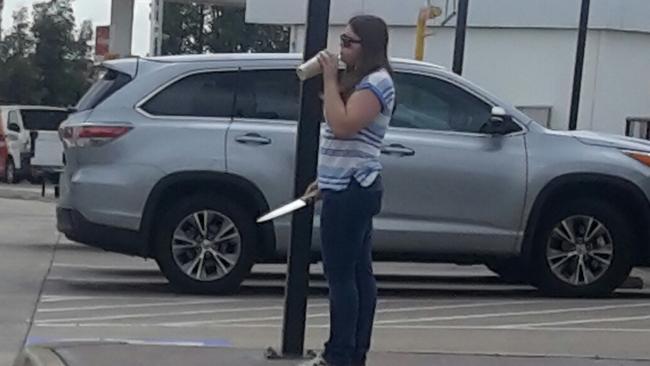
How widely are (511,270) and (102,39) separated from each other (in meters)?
21.7

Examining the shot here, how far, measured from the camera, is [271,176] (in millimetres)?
10797

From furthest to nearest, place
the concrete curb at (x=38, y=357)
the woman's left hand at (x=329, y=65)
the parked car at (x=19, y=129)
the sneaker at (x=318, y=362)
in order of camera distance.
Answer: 1. the parked car at (x=19, y=129)
2. the concrete curb at (x=38, y=357)
3. the sneaker at (x=318, y=362)
4. the woman's left hand at (x=329, y=65)

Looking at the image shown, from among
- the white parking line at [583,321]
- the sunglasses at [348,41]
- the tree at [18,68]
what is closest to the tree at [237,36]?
the tree at [18,68]

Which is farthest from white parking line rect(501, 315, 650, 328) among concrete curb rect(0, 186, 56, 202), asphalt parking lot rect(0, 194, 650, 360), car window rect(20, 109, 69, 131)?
car window rect(20, 109, 69, 131)

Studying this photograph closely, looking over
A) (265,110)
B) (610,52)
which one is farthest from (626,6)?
(265,110)

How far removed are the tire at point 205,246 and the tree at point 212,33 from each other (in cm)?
4374

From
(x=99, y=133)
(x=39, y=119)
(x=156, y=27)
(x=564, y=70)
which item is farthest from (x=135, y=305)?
(x=156, y=27)

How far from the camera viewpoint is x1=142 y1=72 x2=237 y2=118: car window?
434 inches

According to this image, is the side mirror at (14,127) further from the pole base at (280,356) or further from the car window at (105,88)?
the pole base at (280,356)

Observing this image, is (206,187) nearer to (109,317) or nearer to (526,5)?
(109,317)

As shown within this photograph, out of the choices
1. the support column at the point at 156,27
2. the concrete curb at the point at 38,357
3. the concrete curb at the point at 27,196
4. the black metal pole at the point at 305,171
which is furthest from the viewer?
the support column at the point at 156,27

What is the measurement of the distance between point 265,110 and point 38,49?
4501 cm

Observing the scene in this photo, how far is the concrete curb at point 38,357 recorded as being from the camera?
7.24 meters

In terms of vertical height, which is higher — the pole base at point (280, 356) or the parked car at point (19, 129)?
the pole base at point (280, 356)
